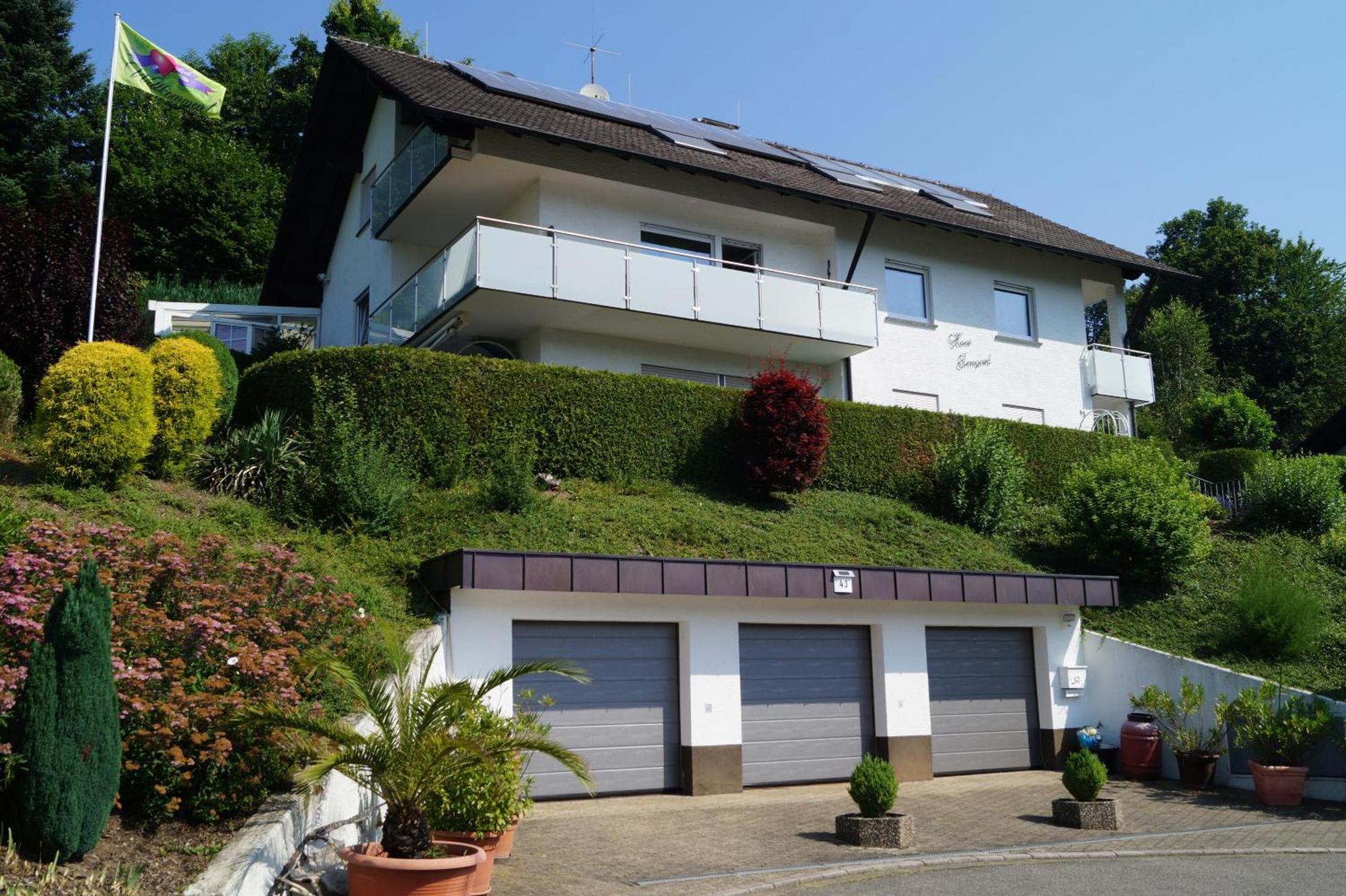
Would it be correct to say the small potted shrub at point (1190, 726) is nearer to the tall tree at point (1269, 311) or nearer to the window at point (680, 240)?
the window at point (680, 240)

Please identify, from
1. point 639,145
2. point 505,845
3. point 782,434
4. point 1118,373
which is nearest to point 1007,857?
point 505,845

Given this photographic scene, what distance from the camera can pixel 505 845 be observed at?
9.28m

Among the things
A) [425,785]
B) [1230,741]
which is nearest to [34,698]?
[425,785]

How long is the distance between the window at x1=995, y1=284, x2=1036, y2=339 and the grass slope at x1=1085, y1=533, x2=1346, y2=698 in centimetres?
739

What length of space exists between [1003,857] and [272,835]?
6.16 m

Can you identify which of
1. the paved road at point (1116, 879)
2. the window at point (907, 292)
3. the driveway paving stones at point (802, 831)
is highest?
the window at point (907, 292)

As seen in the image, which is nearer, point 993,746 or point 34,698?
point 34,698

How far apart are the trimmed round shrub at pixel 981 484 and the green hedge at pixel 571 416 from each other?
1.77 feet

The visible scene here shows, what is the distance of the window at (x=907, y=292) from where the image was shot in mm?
24703

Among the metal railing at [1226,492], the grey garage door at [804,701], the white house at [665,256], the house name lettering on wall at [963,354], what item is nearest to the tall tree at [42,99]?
the white house at [665,256]

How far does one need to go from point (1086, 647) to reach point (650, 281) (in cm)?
944

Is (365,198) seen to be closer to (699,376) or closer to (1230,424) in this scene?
(699,376)

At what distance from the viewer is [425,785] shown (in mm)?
7707

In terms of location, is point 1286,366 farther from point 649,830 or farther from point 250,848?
point 250,848
